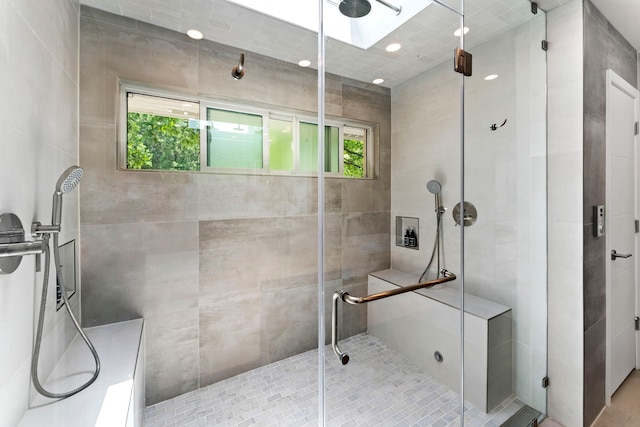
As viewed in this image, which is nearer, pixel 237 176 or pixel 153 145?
pixel 153 145

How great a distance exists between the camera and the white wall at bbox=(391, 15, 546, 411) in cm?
157

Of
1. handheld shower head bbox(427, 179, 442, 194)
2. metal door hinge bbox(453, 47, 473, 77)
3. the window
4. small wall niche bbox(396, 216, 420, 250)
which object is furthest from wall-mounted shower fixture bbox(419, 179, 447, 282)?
metal door hinge bbox(453, 47, 473, 77)

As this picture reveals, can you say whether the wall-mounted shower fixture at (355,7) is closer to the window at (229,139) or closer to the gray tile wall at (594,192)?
the window at (229,139)

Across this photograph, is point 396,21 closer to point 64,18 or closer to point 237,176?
point 237,176

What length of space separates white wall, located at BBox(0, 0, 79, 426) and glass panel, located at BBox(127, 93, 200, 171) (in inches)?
11.9

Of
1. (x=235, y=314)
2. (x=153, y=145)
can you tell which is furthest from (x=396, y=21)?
(x=235, y=314)

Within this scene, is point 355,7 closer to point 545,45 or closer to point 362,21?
point 362,21

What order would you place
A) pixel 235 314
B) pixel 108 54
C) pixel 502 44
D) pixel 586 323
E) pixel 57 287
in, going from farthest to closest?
pixel 235 314, pixel 502 44, pixel 586 323, pixel 108 54, pixel 57 287

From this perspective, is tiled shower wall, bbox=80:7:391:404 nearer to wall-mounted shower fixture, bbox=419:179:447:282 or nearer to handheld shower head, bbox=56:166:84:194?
wall-mounted shower fixture, bbox=419:179:447:282

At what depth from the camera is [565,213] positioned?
5.09 feet

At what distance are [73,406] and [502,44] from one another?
2.82 meters

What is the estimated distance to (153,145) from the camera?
157 cm

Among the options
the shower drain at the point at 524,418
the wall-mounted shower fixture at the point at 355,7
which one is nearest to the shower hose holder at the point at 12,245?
the wall-mounted shower fixture at the point at 355,7

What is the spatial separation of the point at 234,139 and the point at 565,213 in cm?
213
